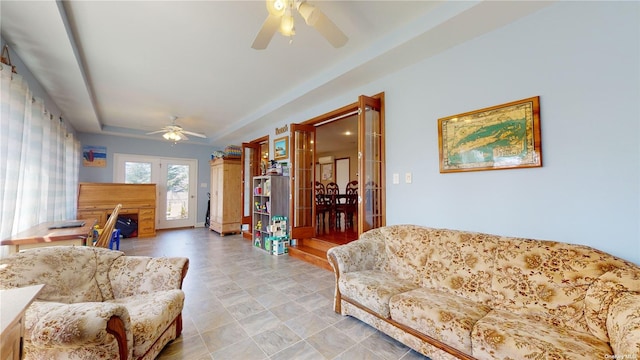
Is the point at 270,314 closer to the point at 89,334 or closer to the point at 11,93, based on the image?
the point at 89,334

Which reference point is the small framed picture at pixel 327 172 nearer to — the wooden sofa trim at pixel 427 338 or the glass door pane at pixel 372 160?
the glass door pane at pixel 372 160

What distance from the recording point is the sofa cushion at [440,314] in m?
1.50

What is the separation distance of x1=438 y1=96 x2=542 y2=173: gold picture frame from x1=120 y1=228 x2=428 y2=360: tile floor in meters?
1.74

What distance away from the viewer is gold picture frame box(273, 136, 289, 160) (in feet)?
16.5

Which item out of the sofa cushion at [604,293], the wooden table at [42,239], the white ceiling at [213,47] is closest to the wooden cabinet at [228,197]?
the white ceiling at [213,47]

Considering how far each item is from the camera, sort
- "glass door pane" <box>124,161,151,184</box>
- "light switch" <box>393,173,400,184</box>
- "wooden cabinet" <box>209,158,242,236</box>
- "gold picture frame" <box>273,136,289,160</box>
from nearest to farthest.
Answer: "light switch" <box>393,173,400,184</box>
"gold picture frame" <box>273,136,289,160</box>
"wooden cabinet" <box>209,158,242,236</box>
"glass door pane" <box>124,161,151,184</box>

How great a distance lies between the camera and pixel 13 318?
2.65 ft

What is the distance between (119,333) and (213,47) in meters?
2.83

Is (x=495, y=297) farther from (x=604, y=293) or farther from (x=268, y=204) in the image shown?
(x=268, y=204)

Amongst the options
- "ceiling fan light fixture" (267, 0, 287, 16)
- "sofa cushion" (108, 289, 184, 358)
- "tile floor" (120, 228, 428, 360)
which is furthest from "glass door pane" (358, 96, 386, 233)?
"sofa cushion" (108, 289, 184, 358)

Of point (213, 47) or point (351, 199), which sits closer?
point (213, 47)

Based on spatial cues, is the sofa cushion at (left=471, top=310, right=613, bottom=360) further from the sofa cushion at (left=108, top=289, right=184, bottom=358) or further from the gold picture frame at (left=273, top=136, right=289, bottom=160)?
the gold picture frame at (left=273, top=136, right=289, bottom=160)

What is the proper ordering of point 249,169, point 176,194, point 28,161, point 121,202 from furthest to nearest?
1. point 176,194
2. point 249,169
3. point 121,202
4. point 28,161

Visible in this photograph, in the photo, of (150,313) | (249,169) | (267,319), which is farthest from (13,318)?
(249,169)
